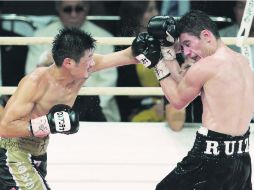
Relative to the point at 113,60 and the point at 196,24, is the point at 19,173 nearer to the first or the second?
the point at 113,60

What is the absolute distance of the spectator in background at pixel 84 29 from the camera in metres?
4.07

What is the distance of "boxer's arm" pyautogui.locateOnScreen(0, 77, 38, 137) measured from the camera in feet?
8.83

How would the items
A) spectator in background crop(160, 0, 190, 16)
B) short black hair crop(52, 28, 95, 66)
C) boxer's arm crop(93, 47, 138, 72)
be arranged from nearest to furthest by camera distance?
1. short black hair crop(52, 28, 95, 66)
2. boxer's arm crop(93, 47, 138, 72)
3. spectator in background crop(160, 0, 190, 16)

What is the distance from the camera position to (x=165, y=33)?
2844 millimetres

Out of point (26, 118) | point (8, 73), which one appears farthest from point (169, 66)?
point (8, 73)

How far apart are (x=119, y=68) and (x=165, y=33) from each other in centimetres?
140

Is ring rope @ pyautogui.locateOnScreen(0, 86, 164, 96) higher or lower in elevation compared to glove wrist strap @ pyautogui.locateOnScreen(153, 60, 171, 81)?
lower

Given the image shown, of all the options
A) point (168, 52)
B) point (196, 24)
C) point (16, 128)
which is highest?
point (196, 24)

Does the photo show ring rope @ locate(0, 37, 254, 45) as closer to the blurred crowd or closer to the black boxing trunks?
the blurred crowd

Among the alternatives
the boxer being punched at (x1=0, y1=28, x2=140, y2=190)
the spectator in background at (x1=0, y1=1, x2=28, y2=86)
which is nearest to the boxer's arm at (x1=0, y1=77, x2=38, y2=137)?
the boxer being punched at (x1=0, y1=28, x2=140, y2=190)

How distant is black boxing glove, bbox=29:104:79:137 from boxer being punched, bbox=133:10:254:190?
1.44ft

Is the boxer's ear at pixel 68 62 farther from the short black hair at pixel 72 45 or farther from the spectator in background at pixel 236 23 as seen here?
the spectator in background at pixel 236 23

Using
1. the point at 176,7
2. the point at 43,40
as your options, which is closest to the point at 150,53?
the point at 43,40

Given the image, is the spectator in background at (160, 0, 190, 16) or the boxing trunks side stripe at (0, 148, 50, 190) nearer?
the boxing trunks side stripe at (0, 148, 50, 190)
